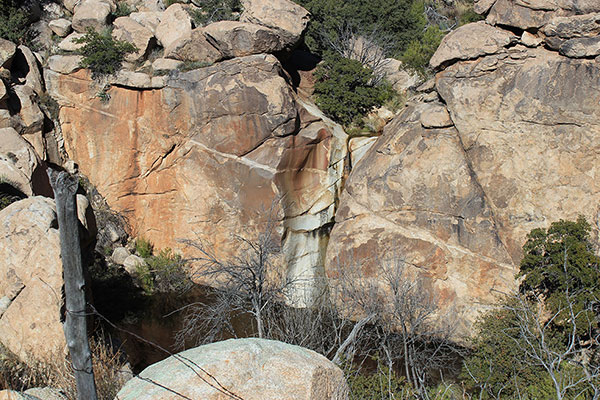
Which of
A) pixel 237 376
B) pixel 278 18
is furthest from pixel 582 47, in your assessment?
pixel 237 376

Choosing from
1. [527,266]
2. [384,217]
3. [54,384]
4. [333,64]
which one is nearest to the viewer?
[54,384]

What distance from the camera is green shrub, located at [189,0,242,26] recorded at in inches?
875

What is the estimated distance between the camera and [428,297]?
15.5 m

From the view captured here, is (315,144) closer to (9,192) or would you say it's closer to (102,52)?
(102,52)

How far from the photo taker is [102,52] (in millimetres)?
17969

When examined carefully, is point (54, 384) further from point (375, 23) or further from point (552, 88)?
point (375, 23)

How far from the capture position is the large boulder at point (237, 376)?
4820mm

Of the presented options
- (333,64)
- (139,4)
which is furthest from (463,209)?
(139,4)

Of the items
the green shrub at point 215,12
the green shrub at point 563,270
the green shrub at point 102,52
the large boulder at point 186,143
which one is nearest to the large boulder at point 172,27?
the green shrub at point 102,52

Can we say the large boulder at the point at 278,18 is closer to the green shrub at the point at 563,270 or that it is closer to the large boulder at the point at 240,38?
the large boulder at the point at 240,38

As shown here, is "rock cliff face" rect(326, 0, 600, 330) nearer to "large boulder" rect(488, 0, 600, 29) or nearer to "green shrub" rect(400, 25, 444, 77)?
"large boulder" rect(488, 0, 600, 29)

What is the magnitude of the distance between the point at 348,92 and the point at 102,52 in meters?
8.28

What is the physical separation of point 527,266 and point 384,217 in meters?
4.24

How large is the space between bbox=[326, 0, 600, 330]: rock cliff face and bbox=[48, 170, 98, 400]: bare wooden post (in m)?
11.7
